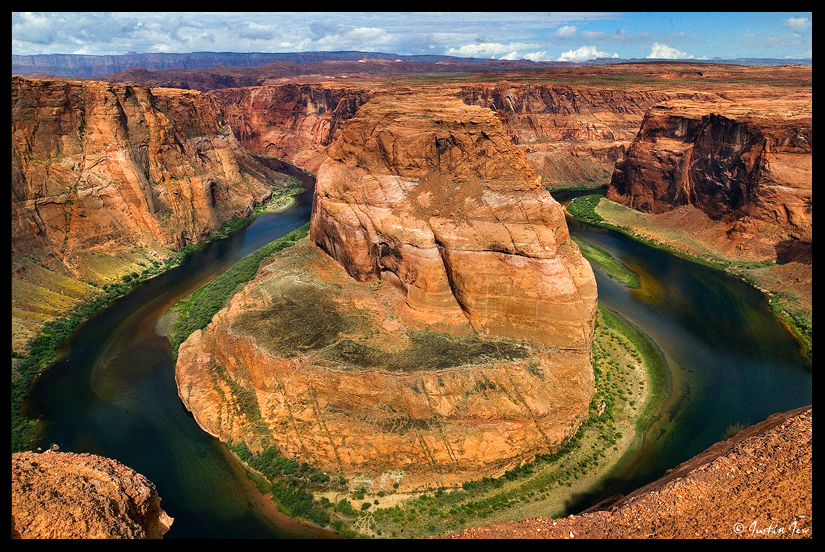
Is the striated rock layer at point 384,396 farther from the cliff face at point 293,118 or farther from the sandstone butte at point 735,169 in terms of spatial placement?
the cliff face at point 293,118

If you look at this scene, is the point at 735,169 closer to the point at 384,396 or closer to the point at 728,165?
the point at 728,165

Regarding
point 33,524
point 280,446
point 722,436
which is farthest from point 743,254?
point 33,524

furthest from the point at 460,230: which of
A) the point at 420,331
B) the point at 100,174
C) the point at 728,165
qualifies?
the point at 728,165

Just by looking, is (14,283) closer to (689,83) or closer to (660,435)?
(660,435)

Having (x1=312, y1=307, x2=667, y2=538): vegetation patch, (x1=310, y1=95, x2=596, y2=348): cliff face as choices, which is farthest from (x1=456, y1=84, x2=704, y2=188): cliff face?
(x1=312, y1=307, x2=667, y2=538): vegetation patch

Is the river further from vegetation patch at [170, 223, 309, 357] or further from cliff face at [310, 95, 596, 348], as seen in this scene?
cliff face at [310, 95, 596, 348]

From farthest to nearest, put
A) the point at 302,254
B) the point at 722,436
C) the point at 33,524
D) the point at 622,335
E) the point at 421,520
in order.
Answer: the point at 302,254 < the point at 622,335 < the point at 722,436 < the point at 421,520 < the point at 33,524

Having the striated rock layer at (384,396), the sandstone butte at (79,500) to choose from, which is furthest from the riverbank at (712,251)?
the sandstone butte at (79,500)
